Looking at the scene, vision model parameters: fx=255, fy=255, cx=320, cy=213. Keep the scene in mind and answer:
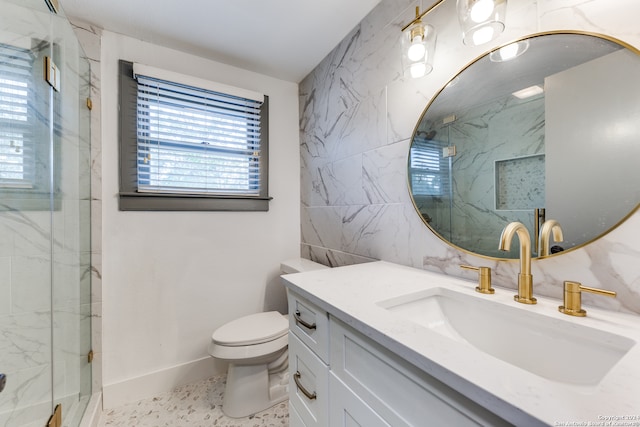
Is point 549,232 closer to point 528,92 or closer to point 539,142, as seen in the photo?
point 539,142

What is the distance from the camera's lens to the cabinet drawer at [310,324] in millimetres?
782

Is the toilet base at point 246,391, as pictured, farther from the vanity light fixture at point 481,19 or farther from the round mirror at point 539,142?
the vanity light fixture at point 481,19

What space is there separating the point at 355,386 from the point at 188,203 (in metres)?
1.52

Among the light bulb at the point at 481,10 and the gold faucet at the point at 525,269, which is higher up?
the light bulb at the point at 481,10

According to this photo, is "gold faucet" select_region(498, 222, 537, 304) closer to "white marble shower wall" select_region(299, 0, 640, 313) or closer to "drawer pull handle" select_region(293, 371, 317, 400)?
"white marble shower wall" select_region(299, 0, 640, 313)

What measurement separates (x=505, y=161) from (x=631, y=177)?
0.28 metres

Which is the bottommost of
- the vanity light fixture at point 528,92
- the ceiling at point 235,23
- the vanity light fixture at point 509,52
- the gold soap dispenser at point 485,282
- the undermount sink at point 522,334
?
the undermount sink at point 522,334

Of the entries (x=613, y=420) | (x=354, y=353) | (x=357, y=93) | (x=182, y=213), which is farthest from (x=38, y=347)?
(x=357, y=93)

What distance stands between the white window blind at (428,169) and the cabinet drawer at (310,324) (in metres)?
0.70

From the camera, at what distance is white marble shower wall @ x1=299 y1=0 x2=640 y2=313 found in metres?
0.68

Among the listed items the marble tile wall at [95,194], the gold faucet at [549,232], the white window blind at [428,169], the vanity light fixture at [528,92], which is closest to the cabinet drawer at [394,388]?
the gold faucet at [549,232]

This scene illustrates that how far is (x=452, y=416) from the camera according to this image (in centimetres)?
44

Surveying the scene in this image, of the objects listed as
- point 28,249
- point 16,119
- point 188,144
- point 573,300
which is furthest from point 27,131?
point 573,300

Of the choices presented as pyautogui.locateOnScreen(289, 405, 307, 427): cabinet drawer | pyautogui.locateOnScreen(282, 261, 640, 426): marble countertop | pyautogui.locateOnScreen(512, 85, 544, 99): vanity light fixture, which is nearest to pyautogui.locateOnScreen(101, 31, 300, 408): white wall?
pyautogui.locateOnScreen(289, 405, 307, 427): cabinet drawer
